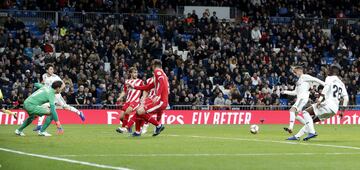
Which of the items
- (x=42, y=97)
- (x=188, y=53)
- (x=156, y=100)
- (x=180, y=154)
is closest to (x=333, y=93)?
(x=156, y=100)

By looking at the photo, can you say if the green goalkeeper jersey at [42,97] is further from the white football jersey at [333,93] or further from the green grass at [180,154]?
the white football jersey at [333,93]

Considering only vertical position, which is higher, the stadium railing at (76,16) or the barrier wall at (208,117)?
the stadium railing at (76,16)

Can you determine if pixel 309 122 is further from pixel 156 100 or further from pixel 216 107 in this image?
pixel 216 107

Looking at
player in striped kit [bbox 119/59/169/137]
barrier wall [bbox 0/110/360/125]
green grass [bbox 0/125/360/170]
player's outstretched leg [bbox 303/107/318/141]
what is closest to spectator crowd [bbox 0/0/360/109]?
barrier wall [bbox 0/110/360/125]

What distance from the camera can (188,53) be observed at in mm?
46500

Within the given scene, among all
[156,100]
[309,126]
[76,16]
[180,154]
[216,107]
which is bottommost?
[216,107]

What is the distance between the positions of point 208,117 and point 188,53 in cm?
592

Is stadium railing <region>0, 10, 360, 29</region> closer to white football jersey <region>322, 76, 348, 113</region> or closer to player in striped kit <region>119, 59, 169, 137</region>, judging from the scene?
player in striped kit <region>119, 59, 169, 137</region>

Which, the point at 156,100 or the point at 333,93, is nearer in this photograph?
the point at 156,100

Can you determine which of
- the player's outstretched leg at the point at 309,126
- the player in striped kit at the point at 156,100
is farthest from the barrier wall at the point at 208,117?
the player's outstretched leg at the point at 309,126

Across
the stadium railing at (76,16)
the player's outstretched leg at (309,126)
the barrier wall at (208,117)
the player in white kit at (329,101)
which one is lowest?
the barrier wall at (208,117)

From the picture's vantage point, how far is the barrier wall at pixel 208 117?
39375 millimetres

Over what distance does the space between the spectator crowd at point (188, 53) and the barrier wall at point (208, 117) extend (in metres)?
0.66

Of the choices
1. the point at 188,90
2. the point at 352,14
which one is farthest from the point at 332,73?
the point at 352,14
